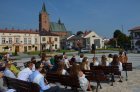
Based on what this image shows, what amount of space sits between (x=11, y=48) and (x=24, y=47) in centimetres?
626

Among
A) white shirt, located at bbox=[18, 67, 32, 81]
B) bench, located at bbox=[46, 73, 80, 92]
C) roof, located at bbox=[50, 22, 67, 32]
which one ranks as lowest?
bench, located at bbox=[46, 73, 80, 92]

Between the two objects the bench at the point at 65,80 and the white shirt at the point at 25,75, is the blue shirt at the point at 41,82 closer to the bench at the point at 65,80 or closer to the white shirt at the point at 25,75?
the white shirt at the point at 25,75

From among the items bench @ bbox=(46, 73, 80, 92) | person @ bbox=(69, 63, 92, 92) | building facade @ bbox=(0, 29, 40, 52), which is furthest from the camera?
building facade @ bbox=(0, 29, 40, 52)

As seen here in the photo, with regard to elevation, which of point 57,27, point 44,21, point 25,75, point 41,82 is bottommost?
point 41,82

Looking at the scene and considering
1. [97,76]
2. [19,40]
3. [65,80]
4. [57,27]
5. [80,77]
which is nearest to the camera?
[80,77]

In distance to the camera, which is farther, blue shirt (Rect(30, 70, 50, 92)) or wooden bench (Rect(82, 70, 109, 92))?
wooden bench (Rect(82, 70, 109, 92))

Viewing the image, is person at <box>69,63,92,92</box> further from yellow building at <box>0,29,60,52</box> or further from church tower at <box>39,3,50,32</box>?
church tower at <box>39,3,50,32</box>

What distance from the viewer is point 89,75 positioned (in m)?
11.0

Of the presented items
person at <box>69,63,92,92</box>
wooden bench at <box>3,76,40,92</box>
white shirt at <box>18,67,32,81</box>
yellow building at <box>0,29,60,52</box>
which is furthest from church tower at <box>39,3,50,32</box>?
wooden bench at <box>3,76,40,92</box>

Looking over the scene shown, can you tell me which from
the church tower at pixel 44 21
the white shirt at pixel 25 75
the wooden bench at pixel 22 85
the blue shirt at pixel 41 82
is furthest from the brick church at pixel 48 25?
the blue shirt at pixel 41 82

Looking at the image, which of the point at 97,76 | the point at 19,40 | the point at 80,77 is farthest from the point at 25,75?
the point at 19,40

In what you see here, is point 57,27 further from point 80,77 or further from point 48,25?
point 80,77

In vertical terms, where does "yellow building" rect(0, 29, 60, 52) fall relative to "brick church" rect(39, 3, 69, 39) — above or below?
below

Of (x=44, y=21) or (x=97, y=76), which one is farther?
(x=44, y=21)
